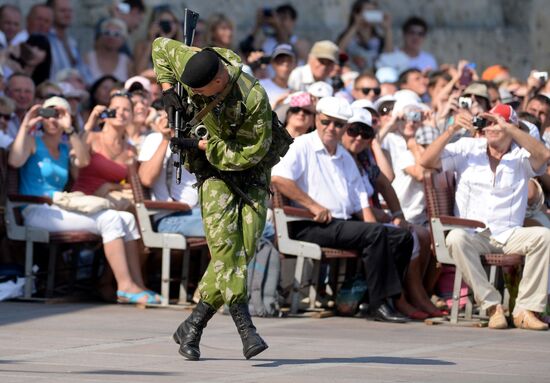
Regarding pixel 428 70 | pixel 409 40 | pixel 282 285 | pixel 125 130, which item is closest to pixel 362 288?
pixel 282 285

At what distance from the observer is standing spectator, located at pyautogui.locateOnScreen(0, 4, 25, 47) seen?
1484cm

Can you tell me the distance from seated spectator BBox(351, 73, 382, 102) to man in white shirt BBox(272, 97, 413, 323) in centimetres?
247

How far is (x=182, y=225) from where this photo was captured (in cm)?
1207

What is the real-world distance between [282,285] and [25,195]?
6.98ft

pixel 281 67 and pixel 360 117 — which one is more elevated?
pixel 281 67

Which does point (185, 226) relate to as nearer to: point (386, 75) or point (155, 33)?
point (155, 33)

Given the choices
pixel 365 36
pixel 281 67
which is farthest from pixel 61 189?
pixel 365 36

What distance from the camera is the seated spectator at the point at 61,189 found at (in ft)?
39.2

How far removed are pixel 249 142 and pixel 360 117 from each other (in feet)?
11.8

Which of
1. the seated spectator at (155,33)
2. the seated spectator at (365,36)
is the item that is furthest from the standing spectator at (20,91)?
the seated spectator at (365,36)

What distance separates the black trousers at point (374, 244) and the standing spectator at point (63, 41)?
14.2 ft

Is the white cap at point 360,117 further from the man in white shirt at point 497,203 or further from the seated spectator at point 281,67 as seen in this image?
the seated spectator at point 281,67

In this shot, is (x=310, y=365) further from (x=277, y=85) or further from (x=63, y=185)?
(x=277, y=85)

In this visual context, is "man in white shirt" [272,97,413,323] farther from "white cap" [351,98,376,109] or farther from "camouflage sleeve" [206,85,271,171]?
"camouflage sleeve" [206,85,271,171]
